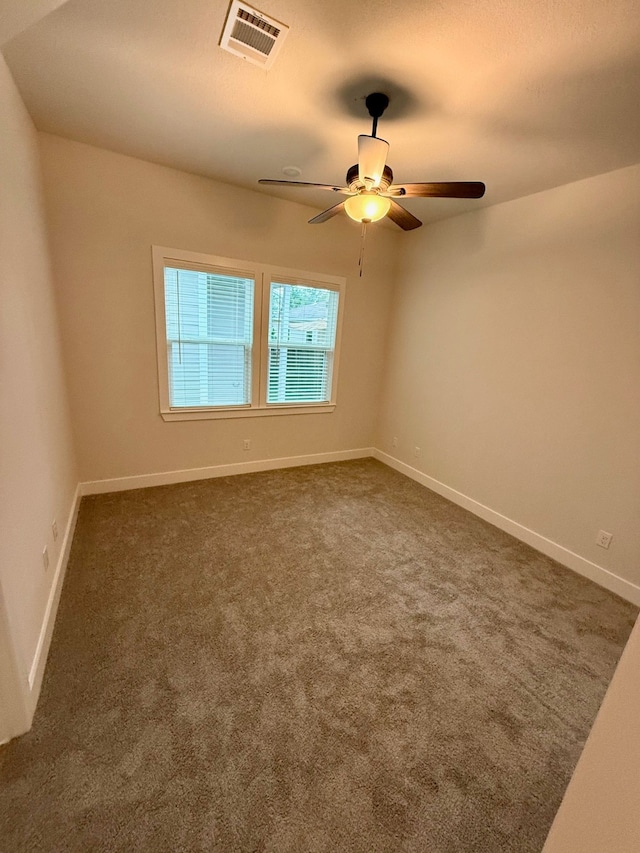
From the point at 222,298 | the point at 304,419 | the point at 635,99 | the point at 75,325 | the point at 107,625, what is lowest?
the point at 107,625

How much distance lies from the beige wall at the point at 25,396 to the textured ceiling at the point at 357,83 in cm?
42

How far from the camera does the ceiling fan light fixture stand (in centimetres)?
184

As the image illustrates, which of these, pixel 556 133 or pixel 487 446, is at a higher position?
pixel 556 133

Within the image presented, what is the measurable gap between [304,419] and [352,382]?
2.48 feet

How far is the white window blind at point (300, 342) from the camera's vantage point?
3568 mm

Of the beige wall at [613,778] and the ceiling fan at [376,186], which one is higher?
the ceiling fan at [376,186]

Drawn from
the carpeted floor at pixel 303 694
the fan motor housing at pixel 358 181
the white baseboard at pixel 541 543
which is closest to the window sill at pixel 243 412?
the carpeted floor at pixel 303 694

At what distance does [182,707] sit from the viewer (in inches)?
56.1

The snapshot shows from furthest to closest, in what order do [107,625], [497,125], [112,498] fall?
1. [112,498]
2. [497,125]
3. [107,625]

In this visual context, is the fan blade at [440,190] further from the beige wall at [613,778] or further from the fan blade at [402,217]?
the beige wall at [613,778]

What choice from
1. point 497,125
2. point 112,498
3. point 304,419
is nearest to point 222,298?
point 304,419

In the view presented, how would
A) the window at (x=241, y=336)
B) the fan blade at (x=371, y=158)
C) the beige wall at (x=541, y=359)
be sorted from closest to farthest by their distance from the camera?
the fan blade at (x=371, y=158)
the beige wall at (x=541, y=359)
the window at (x=241, y=336)

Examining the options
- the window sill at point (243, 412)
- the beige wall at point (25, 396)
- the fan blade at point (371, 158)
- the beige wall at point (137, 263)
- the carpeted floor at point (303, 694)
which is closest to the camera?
the carpeted floor at point (303, 694)

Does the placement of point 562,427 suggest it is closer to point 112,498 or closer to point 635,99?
point 635,99
